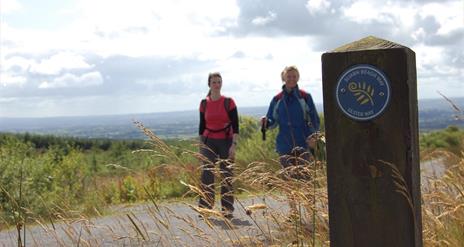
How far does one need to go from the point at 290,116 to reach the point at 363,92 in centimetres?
460

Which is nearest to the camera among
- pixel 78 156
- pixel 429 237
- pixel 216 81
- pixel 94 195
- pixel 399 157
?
pixel 399 157

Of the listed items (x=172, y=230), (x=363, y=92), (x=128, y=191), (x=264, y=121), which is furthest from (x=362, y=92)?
(x=128, y=191)

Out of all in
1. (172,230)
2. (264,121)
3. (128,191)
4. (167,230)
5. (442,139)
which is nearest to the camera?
(167,230)

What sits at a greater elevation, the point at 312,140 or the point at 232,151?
the point at 312,140

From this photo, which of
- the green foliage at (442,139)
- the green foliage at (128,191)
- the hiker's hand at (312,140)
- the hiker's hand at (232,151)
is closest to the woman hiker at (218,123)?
the hiker's hand at (232,151)

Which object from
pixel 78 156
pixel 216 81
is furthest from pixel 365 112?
pixel 78 156

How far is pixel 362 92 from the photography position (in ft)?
7.67

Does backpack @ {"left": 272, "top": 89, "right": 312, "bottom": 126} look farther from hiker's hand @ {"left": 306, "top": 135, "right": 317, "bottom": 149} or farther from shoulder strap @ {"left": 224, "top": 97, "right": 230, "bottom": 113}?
hiker's hand @ {"left": 306, "top": 135, "right": 317, "bottom": 149}

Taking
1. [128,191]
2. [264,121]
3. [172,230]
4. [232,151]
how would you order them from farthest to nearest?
[128,191], [232,151], [264,121], [172,230]

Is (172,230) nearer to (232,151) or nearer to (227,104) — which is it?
(232,151)

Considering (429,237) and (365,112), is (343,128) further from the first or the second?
(429,237)

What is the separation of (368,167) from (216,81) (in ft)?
17.1

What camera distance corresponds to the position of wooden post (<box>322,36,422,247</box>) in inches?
90.5

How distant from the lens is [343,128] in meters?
2.39
